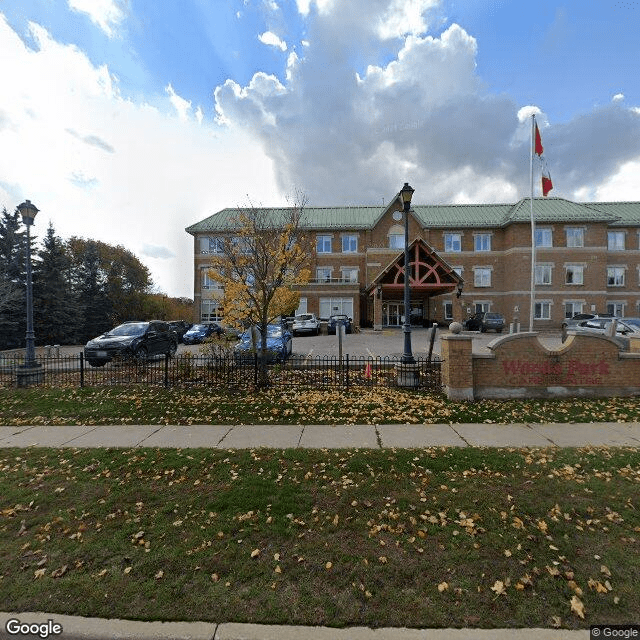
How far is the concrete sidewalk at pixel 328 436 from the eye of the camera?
5.63m

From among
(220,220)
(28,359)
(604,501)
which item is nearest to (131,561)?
(604,501)

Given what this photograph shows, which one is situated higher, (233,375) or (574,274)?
(574,274)

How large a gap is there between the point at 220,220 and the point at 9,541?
39795 mm

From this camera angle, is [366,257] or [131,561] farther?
[366,257]

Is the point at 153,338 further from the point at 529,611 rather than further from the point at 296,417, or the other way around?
the point at 529,611

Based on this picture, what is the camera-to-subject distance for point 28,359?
1054cm

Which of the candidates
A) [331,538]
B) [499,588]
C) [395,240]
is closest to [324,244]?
[395,240]

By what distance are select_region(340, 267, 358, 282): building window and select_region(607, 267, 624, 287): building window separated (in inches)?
1097

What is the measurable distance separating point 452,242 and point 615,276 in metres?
18.1

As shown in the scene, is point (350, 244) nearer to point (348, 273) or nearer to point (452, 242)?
point (348, 273)

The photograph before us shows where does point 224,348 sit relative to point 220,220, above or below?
below

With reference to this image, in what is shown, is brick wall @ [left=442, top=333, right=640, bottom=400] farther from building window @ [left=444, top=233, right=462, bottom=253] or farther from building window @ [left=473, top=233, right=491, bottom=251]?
building window @ [left=473, top=233, right=491, bottom=251]

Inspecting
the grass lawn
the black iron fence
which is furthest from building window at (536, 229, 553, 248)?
the grass lawn

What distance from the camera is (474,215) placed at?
125 ft
